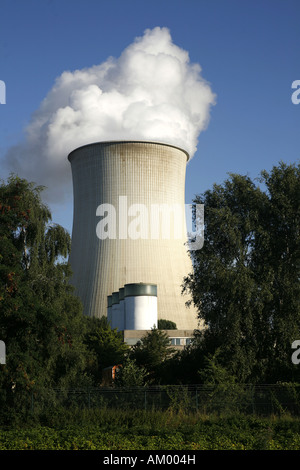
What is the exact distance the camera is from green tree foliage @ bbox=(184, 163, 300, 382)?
20125 millimetres

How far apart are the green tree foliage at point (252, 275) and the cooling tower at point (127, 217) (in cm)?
1303

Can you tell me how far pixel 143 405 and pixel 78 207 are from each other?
21854 millimetres

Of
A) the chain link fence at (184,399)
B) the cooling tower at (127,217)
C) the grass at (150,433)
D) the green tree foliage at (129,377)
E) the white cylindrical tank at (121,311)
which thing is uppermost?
the cooling tower at (127,217)

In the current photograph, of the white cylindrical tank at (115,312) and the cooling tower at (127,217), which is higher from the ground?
the cooling tower at (127,217)

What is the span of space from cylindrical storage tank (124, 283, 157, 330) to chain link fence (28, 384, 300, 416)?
2034cm

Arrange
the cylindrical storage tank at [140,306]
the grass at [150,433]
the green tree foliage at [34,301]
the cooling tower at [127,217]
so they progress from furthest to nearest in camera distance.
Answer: the cylindrical storage tank at [140,306] < the cooling tower at [127,217] < the green tree foliage at [34,301] < the grass at [150,433]

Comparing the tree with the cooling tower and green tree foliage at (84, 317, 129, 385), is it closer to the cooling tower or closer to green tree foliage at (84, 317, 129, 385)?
green tree foliage at (84, 317, 129, 385)

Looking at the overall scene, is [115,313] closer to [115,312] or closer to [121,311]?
[115,312]

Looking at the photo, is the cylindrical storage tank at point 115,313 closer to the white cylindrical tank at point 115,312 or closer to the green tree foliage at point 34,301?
the white cylindrical tank at point 115,312

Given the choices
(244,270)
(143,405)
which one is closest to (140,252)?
(244,270)

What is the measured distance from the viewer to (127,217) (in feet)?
118

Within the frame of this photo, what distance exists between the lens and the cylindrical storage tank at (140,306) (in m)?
37.4

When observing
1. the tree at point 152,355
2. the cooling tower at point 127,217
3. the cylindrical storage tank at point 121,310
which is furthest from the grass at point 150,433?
the cylindrical storage tank at point 121,310
